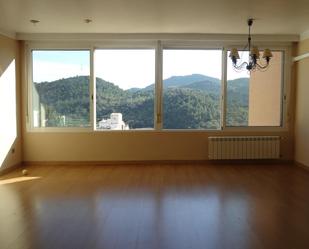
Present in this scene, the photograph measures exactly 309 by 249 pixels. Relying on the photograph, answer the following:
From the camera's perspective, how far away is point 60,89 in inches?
246

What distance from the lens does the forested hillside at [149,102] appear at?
20.5 feet

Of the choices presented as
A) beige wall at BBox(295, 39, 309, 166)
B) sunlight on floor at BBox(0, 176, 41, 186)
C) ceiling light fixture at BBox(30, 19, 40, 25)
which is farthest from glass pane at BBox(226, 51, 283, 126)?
sunlight on floor at BBox(0, 176, 41, 186)

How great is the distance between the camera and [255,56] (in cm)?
422

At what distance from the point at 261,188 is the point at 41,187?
3244 millimetres

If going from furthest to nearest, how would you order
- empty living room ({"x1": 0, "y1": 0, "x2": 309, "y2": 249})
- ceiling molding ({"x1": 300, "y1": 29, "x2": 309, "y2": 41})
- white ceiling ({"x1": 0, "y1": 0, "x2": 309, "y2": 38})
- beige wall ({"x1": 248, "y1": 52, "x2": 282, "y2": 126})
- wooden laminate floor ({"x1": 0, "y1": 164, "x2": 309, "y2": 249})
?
beige wall ({"x1": 248, "y1": 52, "x2": 282, "y2": 126}), ceiling molding ({"x1": 300, "y1": 29, "x2": 309, "y2": 41}), empty living room ({"x1": 0, "y1": 0, "x2": 309, "y2": 249}), white ceiling ({"x1": 0, "y1": 0, "x2": 309, "y2": 38}), wooden laminate floor ({"x1": 0, "y1": 164, "x2": 309, "y2": 249})

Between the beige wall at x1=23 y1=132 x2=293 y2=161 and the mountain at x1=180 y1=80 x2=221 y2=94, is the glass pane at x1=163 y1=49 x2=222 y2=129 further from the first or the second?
the beige wall at x1=23 y1=132 x2=293 y2=161

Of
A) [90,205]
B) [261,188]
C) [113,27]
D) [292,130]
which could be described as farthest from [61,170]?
[292,130]

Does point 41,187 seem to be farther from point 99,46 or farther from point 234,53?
point 234,53

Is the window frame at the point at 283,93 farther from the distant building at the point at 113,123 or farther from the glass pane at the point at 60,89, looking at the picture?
the glass pane at the point at 60,89

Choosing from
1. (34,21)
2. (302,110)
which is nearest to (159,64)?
(34,21)

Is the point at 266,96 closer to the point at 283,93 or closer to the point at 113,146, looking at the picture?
the point at 283,93

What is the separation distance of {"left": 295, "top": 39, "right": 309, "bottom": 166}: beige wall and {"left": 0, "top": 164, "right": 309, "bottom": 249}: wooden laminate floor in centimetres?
47

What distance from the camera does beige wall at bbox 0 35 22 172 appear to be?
17.9 feet

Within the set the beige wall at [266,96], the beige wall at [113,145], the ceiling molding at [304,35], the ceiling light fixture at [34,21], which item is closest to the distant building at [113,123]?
the beige wall at [113,145]
